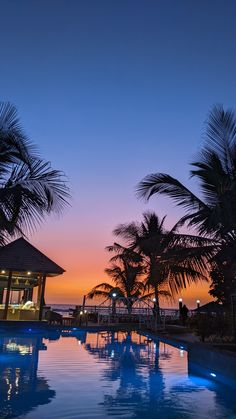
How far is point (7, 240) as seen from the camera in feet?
18.1

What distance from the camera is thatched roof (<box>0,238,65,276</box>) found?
18.5 metres

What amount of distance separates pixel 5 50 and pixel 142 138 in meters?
6.63

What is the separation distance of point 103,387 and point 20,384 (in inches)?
57.1

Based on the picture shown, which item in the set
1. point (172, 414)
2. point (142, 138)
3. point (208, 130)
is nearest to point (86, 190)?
point (142, 138)

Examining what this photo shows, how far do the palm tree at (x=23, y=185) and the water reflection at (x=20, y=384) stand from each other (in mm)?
2299

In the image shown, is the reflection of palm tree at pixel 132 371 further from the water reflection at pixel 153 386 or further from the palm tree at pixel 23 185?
the palm tree at pixel 23 185

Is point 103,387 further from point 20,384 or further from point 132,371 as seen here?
point 132,371

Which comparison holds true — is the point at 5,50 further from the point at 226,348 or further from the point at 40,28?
the point at 226,348

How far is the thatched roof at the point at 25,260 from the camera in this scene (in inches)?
730

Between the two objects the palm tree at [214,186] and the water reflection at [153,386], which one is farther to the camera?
the palm tree at [214,186]

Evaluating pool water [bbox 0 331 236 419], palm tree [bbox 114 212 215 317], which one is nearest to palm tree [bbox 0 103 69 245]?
pool water [bbox 0 331 236 419]

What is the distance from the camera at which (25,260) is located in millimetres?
19031

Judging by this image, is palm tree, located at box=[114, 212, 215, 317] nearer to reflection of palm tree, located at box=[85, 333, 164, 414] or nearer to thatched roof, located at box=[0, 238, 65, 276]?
reflection of palm tree, located at box=[85, 333, 164, 414]

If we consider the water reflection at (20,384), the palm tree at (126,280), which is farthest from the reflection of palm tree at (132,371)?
the palm tree at (126,280)
